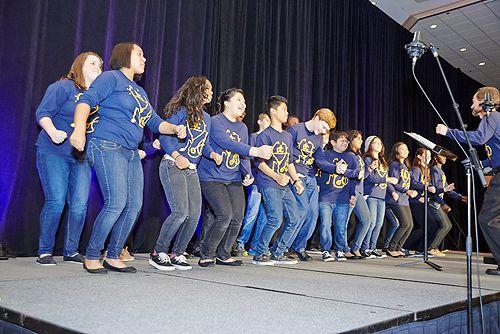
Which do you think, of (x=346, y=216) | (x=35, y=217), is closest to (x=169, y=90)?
(x=35, y=217)

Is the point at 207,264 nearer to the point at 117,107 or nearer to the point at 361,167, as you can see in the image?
the point at 117,107

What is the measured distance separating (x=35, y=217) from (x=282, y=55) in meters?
4.19

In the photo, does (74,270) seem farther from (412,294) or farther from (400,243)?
(400,243)

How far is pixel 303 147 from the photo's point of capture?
179 inches

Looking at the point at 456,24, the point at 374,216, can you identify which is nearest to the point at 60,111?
the point at 374,216

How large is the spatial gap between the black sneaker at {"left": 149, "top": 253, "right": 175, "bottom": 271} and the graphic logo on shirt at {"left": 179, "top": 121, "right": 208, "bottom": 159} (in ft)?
2.44

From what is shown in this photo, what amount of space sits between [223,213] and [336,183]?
6.35ft

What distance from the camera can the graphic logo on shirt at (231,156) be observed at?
3695 millimetres

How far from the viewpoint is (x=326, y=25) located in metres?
7.79

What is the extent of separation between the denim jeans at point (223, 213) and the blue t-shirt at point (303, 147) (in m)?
0.97

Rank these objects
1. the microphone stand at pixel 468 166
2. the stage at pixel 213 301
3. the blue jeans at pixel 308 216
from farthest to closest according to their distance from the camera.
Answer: the blue jeans at pixel 308 216, the microphone stand at pixel 468 166, the stage at pixel 213 301

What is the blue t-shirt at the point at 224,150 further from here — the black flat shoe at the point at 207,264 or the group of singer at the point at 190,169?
the black flat shoe at the point at 207,264

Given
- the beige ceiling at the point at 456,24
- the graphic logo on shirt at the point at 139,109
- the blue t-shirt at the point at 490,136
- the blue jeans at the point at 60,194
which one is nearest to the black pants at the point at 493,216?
the blue t-shirt at the point at 490,136

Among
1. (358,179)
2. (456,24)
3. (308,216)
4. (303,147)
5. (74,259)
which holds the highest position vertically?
(456,24)
